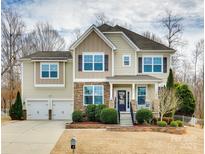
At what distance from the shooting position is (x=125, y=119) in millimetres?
17375

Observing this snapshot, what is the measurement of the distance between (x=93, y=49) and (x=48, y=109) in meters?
6.19

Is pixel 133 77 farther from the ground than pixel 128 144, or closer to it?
farther from the ground

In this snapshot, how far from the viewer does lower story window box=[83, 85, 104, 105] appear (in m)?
19.0

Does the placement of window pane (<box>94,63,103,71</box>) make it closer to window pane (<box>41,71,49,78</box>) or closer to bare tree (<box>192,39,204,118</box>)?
window pane (<box>41,71,49,78</box>)

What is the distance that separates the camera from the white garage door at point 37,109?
21.9 m

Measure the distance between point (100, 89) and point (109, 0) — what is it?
447 inches

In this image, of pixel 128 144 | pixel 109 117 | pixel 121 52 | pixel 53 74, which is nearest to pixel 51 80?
pixel 53 74

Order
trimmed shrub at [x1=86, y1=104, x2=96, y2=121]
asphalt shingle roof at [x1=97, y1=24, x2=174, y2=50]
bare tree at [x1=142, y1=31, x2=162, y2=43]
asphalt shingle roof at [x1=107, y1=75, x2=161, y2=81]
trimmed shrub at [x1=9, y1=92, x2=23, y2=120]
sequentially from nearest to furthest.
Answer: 1. trimmed shrub at [x1=86, y1=104, x2=96, y2=121]
2. asphalt shingle roof at [x1=107, y1=75, x2=161, y2=81]
3. asphalt shingle roof at [x1=97, y1=24, x2=174, y2=50]
4. trimmed shrub at [x1=9, y1=92, x2=23, y2=120]
5. bare tree at [x1=142, y1=31, x2=162, y2=43]

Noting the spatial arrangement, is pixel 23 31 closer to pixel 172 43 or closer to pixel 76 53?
pixel 76 53

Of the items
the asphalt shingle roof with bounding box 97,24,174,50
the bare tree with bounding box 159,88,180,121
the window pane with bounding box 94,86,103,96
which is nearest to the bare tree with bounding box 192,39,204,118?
the asphalt shingle roof with bounding box 97,24,174,50

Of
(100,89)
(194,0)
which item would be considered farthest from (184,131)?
(194,0)

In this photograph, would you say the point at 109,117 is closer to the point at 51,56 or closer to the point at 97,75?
the point at 97,75

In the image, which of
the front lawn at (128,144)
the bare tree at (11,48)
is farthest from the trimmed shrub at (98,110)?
the bare tree at (11,48)

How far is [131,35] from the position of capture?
2236 centimetres
